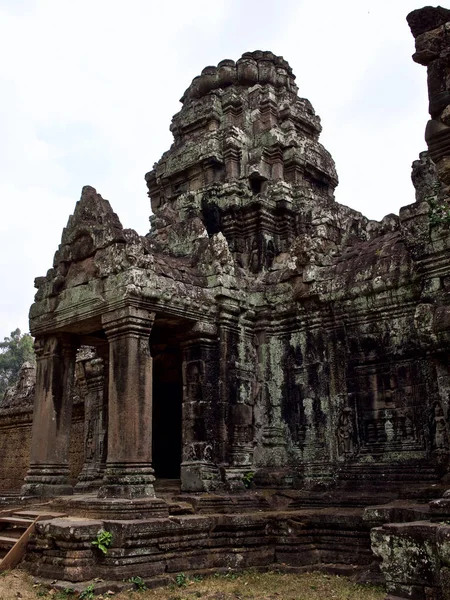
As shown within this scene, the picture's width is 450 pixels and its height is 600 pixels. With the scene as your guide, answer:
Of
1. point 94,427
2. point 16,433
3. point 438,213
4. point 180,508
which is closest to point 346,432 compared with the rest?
point 180,508

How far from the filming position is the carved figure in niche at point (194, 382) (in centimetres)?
980

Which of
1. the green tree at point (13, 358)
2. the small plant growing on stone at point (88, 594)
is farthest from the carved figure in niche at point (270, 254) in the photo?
the green tree at point (13, 358)

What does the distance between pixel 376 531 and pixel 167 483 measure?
4821 millimetres

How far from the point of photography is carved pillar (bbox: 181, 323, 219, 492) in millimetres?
9484

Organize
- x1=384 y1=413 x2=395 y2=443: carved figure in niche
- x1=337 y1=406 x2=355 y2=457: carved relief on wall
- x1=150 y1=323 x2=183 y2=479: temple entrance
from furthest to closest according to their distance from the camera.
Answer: x1=150 y1=323 x2=183 y2=479: temple entrance, x1=337 y1=406 x2=355 y2=457: carved relief on wall, x1=384 y1=413 x2=395 y2=443: carved figure in niche

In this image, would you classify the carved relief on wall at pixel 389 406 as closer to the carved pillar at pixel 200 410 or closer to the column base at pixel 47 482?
the carved pillar at pixel 200 410

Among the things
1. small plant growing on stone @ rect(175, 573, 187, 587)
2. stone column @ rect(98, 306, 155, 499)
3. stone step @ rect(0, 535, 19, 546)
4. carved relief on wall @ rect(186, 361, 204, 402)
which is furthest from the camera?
carved relief on wall @ rect(186, 361, 204, 402)

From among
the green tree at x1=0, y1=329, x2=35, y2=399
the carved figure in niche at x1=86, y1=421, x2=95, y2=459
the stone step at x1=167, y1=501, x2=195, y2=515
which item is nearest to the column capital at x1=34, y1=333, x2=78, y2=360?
the carved figure in niche at x1=86, y1=421, x2=95, y2=459

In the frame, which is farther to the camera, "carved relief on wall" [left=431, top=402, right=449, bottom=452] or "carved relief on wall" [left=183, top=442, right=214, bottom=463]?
"carved relief on wall" [left=183, top=442, right=214, bottom=463]

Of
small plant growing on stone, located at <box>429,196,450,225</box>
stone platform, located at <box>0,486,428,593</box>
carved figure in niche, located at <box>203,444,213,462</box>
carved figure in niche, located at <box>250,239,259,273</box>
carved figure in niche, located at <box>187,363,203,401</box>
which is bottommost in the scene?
stone platform, located at <box>0,486,428,593</box>

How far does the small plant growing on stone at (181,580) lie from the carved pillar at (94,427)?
407 cm

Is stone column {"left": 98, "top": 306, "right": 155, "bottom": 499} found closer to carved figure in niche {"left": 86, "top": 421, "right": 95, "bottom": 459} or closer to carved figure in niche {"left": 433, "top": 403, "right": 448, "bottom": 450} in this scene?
carved figure in niche {"left": 86, "top": 421, "right": 95, "bottom": 459}

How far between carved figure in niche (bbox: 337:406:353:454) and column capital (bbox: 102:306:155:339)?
3227 mm

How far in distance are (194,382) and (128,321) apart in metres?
1.72
